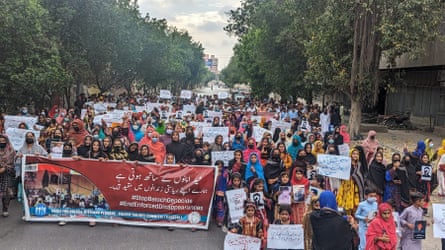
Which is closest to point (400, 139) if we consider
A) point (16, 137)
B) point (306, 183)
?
point (306, 183)

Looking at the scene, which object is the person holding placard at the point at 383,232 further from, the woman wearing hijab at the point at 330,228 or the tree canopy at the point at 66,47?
the tree canopy at the point at 66,47

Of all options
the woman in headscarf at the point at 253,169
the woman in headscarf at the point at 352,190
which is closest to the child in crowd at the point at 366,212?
the woman in headscarf at the point at 352,190

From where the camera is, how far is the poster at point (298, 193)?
7.36 metres

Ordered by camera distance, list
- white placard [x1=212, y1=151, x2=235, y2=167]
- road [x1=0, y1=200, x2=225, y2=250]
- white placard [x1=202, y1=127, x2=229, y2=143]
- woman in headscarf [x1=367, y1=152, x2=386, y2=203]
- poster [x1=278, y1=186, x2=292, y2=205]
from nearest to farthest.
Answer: road [x1=0, y1=200, x2=225, y2=250]
poster [x1=278, y1=186, x2=292, y2=205]
woman in headscarf [x1=367, y1=152, x2=386, y2=203]
white placard [x1=212, y1=151, x2=235, y2=167]
white placard [x1=202, y1=127, x2=229, y2=143]

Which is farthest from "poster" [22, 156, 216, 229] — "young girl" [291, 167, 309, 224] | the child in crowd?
the child in crowd

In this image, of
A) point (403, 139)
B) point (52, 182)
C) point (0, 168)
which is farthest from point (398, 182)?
point (403, 139)

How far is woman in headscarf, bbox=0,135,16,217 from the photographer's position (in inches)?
321

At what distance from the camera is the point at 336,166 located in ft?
26.2

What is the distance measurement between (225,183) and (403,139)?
17.3 meters

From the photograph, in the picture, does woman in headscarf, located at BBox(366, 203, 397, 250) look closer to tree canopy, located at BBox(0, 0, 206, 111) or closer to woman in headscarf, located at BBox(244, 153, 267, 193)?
woman in headscarf, located at BBox(244, 153, 267, 193)

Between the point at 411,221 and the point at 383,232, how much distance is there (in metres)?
0.88

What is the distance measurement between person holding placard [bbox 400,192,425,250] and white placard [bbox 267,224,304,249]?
1.45 meters

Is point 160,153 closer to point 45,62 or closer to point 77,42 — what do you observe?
point 45,62

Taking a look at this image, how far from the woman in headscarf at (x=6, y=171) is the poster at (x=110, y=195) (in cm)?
39
